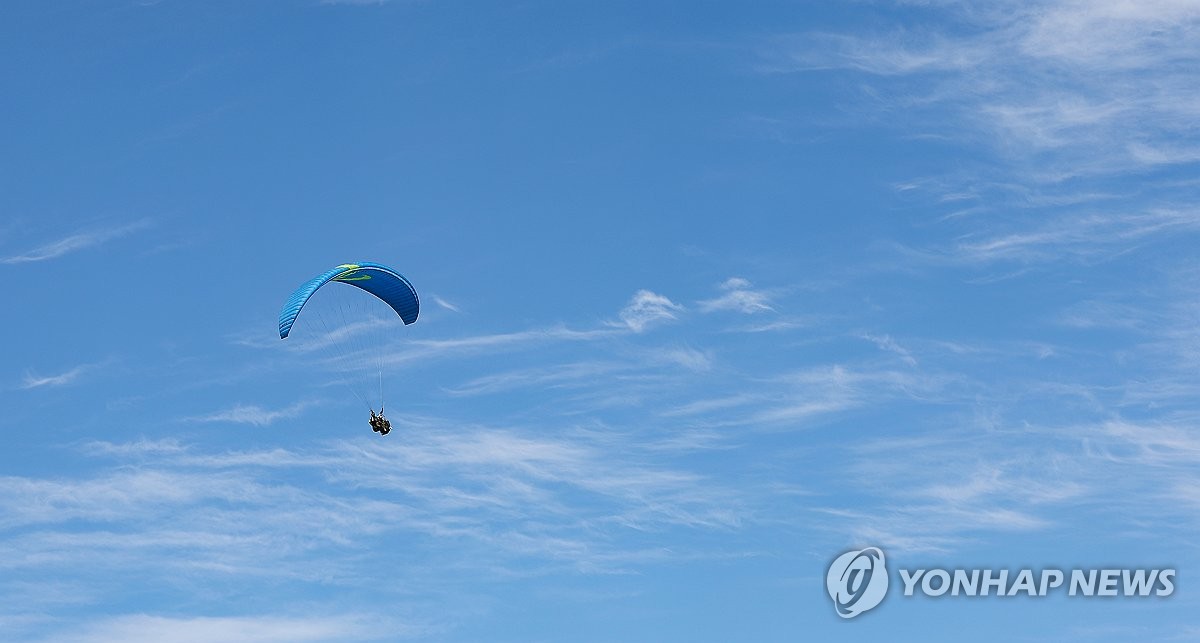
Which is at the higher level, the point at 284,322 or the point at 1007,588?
the point at 284,322

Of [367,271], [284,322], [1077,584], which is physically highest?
[367,271]

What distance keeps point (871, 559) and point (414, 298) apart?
33.5m

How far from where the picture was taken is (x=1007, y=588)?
94938 mm

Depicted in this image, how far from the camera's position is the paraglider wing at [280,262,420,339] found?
10231 centimetres

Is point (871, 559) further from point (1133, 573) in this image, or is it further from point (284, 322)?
point (284, 322)

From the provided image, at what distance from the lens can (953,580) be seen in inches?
3824

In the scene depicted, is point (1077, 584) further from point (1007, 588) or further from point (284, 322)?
point (284, 322)

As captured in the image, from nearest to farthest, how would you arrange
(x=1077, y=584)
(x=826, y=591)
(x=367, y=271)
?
1. (x=1077, y=584)
2. (x=826, y=591)
3. (x=367, y=271)

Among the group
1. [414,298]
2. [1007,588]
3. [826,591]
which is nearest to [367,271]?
[414,298]

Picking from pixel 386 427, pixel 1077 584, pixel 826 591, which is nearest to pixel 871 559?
pixel 826 591

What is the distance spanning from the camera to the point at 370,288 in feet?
374

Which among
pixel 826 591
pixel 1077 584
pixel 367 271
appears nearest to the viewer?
pixel 1077 584

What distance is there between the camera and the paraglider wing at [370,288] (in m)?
102

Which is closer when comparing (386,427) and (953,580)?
(953,580)
